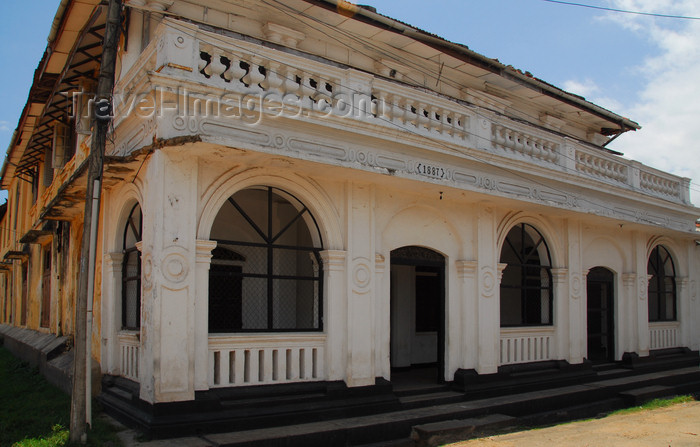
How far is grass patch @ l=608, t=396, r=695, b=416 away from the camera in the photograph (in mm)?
11190

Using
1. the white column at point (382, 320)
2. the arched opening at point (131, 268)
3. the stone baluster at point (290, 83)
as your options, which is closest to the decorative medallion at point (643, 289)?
the white column at point (382, 320)

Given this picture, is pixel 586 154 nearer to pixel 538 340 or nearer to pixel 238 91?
pixel 538 340

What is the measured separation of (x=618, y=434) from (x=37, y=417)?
7885 millimetres

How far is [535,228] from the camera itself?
12.2 m

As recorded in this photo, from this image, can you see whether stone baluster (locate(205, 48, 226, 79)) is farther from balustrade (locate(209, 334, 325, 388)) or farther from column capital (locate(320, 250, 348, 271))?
balustrade (locate(209, 334, 325, 388))

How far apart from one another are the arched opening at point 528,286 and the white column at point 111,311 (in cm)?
658

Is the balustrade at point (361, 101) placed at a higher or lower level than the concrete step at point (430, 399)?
higher

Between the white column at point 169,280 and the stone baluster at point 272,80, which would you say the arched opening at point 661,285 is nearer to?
the stone baluster at point 272,80

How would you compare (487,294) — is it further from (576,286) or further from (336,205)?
(336,205)

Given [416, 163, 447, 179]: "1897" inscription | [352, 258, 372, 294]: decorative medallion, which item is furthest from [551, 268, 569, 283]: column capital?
[352, 258, 372, 294]: decorative medallion

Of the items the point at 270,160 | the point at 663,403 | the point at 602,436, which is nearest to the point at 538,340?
the point at 663,403

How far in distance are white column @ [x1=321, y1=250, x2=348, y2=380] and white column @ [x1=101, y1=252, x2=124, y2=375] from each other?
300 centimetres

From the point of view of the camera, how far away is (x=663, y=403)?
38.2 feet

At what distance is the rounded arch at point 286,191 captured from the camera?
25.2ft
